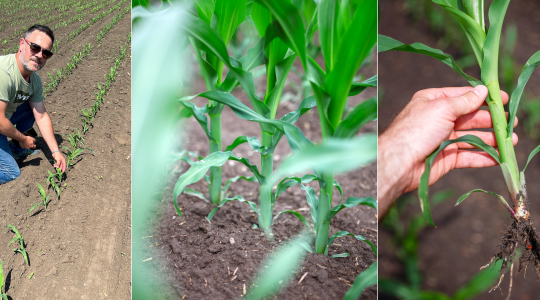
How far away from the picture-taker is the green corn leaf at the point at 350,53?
0.43 m

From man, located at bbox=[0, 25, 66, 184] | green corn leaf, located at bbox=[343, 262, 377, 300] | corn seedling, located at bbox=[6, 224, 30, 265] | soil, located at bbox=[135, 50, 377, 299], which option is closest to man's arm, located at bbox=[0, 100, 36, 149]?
man, located at bbox=[0, 25, 66, 184]

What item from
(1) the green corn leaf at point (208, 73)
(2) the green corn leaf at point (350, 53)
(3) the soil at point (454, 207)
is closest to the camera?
(2) the green corn leaf at point (350, 53)

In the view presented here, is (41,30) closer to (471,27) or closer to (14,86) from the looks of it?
(14,86)

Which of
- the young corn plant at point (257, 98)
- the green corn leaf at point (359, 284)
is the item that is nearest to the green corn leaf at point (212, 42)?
the young corn plant at point (257, 98)

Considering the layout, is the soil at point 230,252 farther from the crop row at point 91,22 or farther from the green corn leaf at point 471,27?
the green corn leaf at point 471,27

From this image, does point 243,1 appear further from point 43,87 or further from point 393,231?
point 393,231

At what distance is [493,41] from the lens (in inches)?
29.5

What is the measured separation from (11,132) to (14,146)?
0.12ft

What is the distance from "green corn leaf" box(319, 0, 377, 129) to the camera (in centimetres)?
43

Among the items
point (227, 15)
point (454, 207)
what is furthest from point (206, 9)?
point (454, 207)

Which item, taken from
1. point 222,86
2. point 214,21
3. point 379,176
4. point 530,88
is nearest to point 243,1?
point 214,21

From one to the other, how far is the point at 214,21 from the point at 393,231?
1109 millimetres

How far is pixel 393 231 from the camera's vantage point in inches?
52.3

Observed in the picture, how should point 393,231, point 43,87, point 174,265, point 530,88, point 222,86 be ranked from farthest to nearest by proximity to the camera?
point 530,88 → point 393,231 → point 43,87 → point 222,86 → point 174,265
